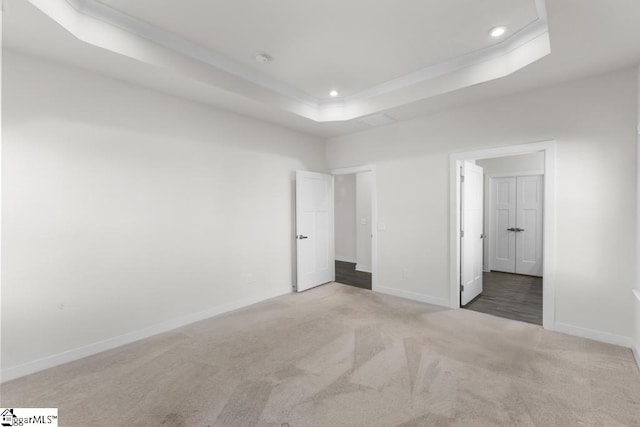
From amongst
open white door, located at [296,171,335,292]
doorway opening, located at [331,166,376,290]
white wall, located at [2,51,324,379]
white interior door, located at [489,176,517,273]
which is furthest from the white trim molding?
white interior door, located at [489,176,517,273]

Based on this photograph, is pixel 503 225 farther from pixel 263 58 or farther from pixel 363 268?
pixel 263 58

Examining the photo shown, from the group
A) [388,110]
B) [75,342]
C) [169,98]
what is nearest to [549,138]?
[388,110]

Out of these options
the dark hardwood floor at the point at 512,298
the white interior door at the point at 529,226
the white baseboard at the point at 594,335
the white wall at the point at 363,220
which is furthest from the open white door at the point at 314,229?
the white interior door at the point at 529,226

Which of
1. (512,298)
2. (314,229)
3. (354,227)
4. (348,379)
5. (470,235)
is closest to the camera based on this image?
(348,379)

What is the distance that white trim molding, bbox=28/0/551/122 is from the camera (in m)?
2.28

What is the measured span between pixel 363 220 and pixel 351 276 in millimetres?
1406

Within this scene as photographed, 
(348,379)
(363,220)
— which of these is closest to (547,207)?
(348,379)

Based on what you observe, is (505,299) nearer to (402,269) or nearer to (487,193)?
(402,269)

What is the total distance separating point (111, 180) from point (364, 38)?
285 cm

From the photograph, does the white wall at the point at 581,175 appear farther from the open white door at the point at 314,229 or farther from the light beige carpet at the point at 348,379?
the open white door at the point at 314,229

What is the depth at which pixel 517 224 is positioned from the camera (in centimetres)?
576

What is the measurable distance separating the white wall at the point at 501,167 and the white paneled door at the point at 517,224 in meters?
0.09

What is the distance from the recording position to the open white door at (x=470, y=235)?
12.9 ft

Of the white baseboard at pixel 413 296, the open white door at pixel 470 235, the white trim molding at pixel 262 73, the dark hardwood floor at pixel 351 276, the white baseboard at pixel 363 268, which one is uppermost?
the white trim molding at pixel 262 73
